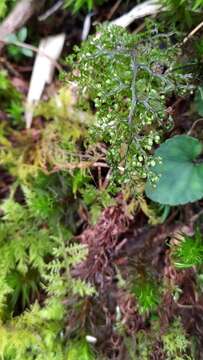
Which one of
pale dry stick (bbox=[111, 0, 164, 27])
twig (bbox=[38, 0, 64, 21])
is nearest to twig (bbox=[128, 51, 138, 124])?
pale dry stick (bbox=[111, 0, 164, 27])

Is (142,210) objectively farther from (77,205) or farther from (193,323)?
(193,323)

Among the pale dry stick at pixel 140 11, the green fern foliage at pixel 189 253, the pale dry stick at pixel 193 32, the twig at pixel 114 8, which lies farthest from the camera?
the twig at pixel 114 8

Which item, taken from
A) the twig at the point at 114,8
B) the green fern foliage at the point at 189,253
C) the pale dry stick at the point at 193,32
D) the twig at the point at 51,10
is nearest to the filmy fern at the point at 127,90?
the pale dry stick at the point at 193,32

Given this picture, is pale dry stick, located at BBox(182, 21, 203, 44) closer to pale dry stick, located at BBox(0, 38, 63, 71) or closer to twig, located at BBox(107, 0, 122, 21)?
twig, located at BBox(107, 0, 122, 21)

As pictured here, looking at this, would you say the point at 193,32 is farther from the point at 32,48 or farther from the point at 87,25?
the point at 32,48

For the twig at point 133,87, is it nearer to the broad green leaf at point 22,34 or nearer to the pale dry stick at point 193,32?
the pale dry stick at point 193,32
